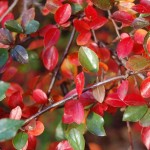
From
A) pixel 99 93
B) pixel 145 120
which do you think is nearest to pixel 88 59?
pixel 99 93

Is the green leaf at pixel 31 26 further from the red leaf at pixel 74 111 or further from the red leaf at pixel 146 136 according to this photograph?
the red leaf at pixel 146 136

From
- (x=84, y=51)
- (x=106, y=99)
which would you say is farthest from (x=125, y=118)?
(x=84, y=51)

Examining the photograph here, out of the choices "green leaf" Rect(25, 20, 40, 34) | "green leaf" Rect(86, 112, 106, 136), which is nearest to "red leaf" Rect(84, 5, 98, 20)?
"green leaf" Rect(25, 20, 40, 34)

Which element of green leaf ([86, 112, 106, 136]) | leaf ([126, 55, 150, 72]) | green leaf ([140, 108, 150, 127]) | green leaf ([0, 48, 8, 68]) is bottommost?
green leaf ([86, 112, 106, 136])

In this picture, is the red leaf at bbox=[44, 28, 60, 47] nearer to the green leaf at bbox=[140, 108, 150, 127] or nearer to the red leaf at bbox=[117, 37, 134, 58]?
the red leaf at bbox=[117, 37, 134, 58]

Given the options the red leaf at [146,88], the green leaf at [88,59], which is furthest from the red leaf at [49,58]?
the red leaf at [146,88]

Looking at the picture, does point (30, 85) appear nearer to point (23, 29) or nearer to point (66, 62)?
point (66, 62)
